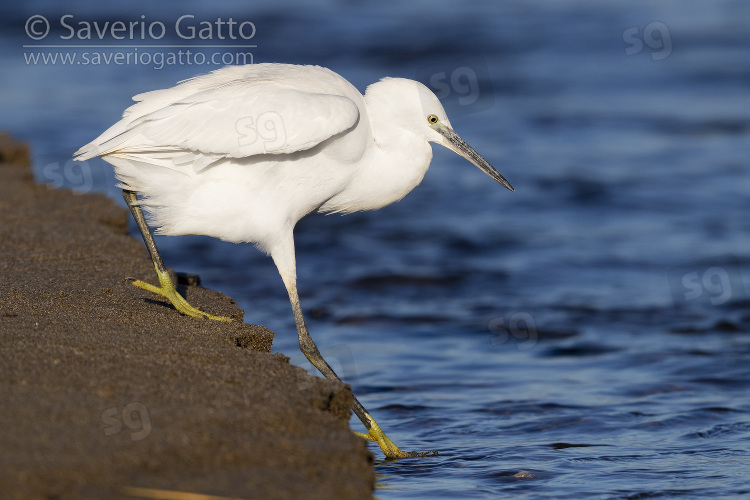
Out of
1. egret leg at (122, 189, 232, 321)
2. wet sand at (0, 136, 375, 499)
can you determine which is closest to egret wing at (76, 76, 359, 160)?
egret leg at (122, 189, 232, 321)

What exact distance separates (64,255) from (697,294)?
5.85m

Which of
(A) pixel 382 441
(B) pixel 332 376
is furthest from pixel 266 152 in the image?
(A) pixel 382 441

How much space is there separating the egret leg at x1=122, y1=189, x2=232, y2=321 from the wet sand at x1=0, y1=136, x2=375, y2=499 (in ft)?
0.20

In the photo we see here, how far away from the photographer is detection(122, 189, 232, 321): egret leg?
4.89m

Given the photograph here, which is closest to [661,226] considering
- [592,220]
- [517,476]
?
[592,220]

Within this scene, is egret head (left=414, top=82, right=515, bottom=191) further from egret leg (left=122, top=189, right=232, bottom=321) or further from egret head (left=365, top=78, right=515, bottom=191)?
egret leg (left=122, top=189, right=232, bottom=321)

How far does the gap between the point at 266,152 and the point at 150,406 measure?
178 cm

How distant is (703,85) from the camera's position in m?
16.9

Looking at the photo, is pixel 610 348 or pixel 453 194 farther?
pixel 453 194

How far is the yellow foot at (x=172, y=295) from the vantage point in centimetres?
488

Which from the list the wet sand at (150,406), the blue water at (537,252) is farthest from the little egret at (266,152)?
the blue water at (537,252)

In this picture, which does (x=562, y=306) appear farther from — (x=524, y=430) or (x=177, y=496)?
(x=177, y=496)

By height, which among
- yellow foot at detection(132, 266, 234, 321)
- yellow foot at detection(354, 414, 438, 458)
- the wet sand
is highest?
yellow foot at detection(132, 266, 234, 321)

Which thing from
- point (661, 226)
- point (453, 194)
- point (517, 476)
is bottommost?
point (517, 476)
